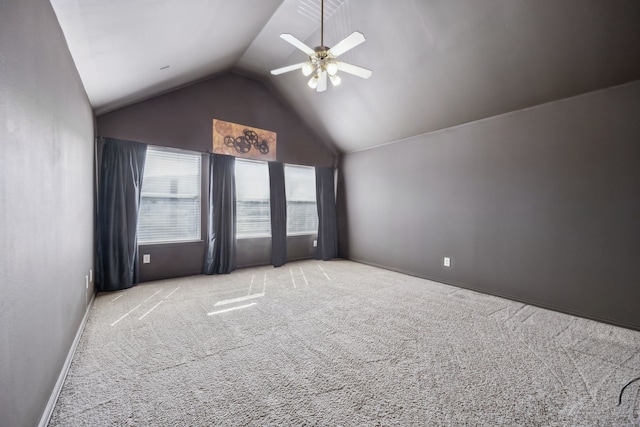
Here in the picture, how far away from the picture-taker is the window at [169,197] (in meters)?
3.93

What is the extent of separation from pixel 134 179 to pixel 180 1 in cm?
246

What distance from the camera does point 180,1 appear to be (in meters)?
→ 2.12

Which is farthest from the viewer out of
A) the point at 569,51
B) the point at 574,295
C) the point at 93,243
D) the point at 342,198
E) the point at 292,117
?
the point at 342,198

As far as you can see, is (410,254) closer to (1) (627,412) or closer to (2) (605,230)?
(2) (605,230)

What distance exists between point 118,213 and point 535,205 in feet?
17.2

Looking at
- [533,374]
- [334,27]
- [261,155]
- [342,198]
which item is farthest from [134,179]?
[533,374]

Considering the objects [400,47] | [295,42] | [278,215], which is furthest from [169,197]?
[400,47]

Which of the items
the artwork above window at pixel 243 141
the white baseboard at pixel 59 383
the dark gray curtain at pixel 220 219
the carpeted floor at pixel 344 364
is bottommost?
the carpeted floor at pixel 344 364

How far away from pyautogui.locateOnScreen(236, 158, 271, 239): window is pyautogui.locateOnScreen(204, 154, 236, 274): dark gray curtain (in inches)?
12.9

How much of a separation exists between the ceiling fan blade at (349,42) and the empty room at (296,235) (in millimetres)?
30

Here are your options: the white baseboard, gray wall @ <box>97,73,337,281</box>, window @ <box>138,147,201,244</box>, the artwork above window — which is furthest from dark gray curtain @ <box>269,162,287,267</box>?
the white baseboard

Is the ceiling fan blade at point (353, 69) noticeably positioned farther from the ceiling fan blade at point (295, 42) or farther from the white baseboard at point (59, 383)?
the white baseboard at point (59, 383)

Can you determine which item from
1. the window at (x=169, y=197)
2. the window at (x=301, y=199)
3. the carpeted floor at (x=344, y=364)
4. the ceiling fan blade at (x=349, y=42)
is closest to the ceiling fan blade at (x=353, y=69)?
the ceiling fan blade at (x=349, y=42)

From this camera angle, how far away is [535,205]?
310 centimetres
